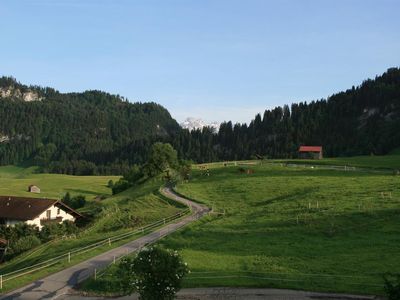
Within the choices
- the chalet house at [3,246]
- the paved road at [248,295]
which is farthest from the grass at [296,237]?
the chalet house at [3,246]

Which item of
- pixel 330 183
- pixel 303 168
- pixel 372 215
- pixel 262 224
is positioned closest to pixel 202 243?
pixel 262 224

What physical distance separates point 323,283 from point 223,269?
301 inches

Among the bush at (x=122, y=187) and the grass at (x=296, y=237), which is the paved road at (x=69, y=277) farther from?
the bush at (x=122, y=187)

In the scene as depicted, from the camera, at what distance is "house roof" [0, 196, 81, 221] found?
3155 inches

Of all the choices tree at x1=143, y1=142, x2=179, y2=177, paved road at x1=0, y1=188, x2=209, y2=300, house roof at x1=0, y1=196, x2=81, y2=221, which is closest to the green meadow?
paved road at x1=0, y1=188, x2=209, y2=300

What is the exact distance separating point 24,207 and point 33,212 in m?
3.43

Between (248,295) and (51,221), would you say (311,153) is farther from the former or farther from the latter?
(248,295)

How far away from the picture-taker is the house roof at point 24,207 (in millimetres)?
80125

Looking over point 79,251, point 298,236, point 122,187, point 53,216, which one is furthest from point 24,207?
point 298,236

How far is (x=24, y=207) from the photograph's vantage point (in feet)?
273

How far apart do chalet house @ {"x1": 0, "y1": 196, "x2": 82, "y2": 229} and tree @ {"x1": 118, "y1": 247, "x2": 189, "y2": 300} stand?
58.3 metres

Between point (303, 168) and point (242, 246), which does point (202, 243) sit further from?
point (303, 168)

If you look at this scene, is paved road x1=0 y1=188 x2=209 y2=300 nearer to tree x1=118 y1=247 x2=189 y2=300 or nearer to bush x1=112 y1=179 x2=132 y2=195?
tree x1=118 y1=247 x2=189 y2=300

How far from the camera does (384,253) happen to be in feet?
128
